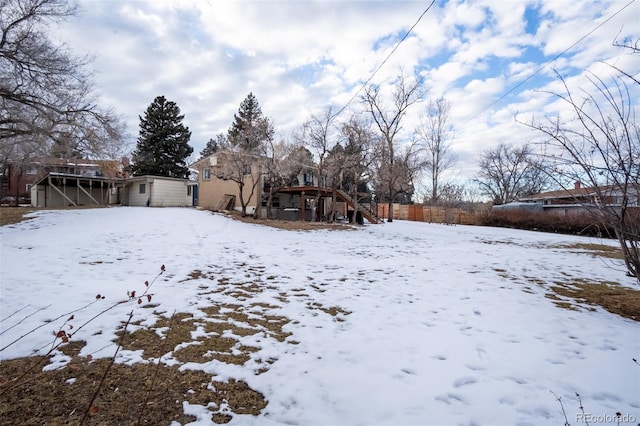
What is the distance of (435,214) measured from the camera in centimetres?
2655

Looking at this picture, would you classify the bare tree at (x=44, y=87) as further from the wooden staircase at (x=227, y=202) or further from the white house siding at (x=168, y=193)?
the white house siding at (x=168, y=193)

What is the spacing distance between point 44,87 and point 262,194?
12.2m

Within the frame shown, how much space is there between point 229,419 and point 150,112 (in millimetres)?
39847

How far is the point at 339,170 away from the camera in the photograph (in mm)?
17688

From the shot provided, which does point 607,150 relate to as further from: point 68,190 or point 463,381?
point 68,190

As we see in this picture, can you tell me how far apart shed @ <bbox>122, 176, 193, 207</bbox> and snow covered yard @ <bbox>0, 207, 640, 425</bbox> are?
692 inches

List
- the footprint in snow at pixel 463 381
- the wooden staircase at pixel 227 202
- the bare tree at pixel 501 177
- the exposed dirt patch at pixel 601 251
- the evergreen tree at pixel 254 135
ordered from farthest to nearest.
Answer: the bare tree at pixel 501 177, the wooden staircase at pixel 227 202, the evergreen tree at pixel 254 135, the exposed dirt patch at pixel 601 251, the footprint in snow at pixel 463 381

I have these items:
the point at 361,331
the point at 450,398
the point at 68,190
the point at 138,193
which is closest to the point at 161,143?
the point at 138,193

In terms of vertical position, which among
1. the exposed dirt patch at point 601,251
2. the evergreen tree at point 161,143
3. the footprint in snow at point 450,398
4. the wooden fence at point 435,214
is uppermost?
the evergreen tree at point 161,143

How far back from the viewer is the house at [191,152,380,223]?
18.9m

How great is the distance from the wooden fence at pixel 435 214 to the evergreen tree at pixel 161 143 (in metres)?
24.4

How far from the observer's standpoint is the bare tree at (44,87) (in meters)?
10.5

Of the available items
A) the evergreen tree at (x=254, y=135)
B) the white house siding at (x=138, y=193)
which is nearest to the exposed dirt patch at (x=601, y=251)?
the evergreen tree at (x=254, y=135)

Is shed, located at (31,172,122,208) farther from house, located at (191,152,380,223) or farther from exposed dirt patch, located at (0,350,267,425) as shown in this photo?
exposed dirt patch, located at (0,350,267,425)
